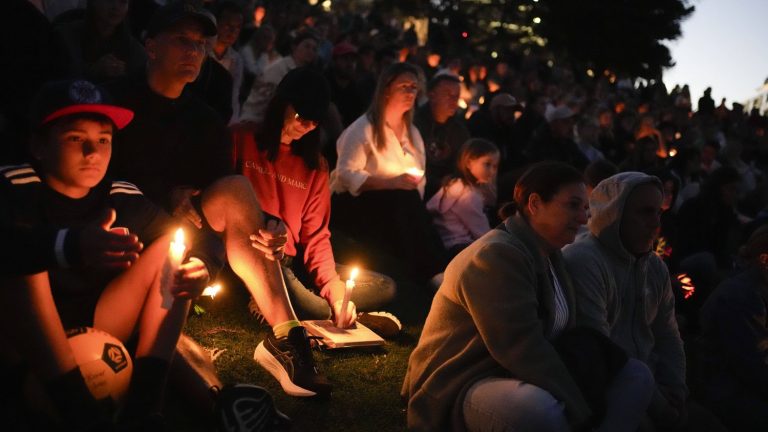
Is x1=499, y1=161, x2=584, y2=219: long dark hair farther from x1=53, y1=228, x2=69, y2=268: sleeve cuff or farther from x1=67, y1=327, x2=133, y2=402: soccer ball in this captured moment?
x1=53, y1=228, x2=69, y2=268: sleeve cuff

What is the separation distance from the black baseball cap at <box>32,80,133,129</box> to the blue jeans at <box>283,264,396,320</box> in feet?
6.81

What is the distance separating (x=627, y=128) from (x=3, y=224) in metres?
13.5

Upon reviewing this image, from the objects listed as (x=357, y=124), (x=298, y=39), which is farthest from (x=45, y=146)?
(x=298, y=39)

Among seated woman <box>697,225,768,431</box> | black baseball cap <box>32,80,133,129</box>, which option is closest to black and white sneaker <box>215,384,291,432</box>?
black baseball cap <box>32,80,133,129</box>

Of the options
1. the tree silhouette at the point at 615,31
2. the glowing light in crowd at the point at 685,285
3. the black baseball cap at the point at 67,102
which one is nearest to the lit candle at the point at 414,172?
the glowing light in crowd at the point at 685,285

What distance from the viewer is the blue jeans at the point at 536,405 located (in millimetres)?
3176

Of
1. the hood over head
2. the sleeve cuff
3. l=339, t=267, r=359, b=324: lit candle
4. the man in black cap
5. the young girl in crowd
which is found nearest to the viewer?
the sleeve cuff

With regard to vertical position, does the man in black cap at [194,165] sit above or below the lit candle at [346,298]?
above

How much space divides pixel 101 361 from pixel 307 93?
2071mm

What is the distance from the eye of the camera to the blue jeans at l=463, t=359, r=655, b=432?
3176 mm

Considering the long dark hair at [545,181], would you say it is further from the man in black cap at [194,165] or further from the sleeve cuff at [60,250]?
the sleeve cuff at [60,250]

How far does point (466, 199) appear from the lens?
672 centimetres

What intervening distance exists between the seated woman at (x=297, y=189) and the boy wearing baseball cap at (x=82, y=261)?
1449 millimetres

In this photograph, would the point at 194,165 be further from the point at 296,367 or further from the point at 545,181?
the point at 545,181
